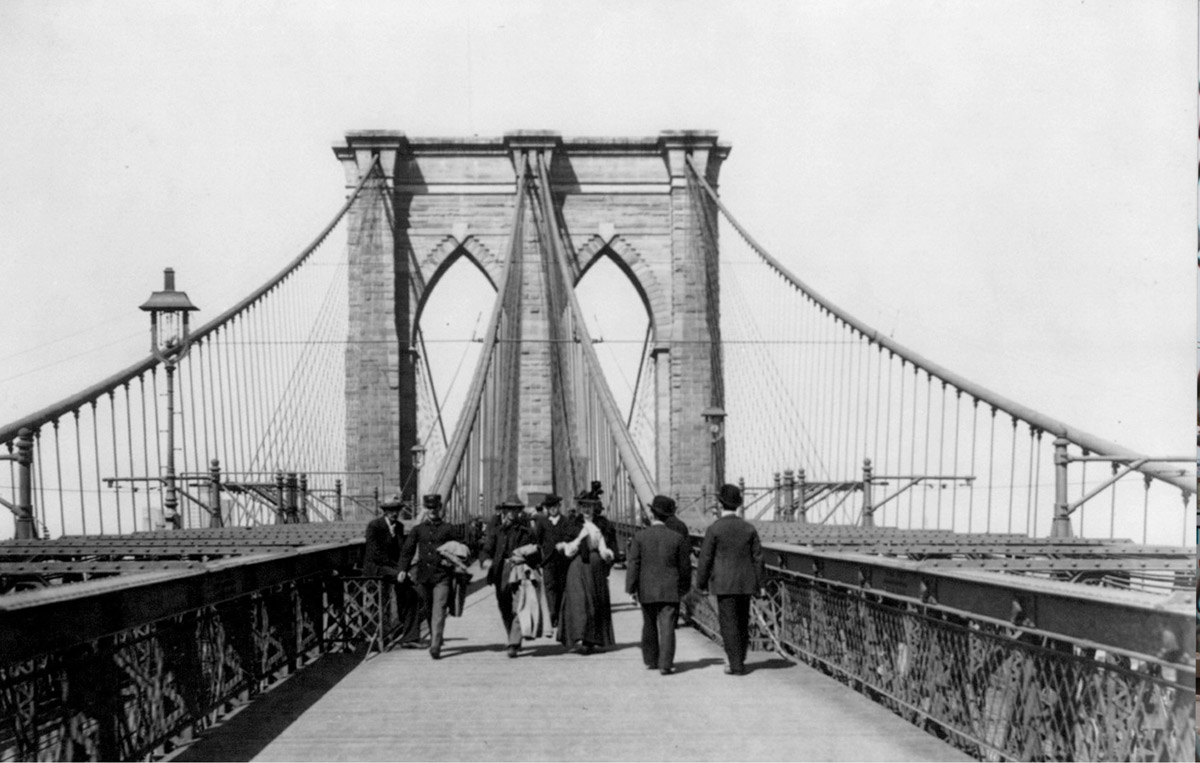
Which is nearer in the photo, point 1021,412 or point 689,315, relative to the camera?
point 1021,412

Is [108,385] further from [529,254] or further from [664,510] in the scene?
[529,254]

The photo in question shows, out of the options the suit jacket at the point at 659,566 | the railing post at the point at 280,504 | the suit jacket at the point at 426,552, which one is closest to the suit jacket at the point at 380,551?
the suit jacket at the point at 426,552

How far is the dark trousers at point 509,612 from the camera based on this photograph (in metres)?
8.83

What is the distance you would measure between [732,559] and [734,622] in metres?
Answer: 0.34

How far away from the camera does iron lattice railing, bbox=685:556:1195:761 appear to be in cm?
409

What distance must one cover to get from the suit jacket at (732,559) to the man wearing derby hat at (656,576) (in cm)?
29

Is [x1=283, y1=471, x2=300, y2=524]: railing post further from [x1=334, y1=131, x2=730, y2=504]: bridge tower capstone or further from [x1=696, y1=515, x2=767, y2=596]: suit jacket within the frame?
[x1=696, y1=515, x2=767, y2=596]: suit jacket

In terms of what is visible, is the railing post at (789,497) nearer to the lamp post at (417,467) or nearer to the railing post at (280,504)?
the lamp post at (417,467)

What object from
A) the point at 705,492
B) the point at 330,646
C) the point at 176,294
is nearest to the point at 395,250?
the point at 705,492

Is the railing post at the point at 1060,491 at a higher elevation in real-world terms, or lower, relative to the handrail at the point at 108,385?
lower

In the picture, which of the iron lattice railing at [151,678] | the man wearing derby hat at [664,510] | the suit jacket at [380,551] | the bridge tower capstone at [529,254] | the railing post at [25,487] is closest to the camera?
the iron lattice railing at [151,678]

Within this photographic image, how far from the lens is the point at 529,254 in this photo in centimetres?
3195

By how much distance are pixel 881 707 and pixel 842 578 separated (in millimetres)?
890

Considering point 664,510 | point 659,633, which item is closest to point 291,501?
point 664,510
